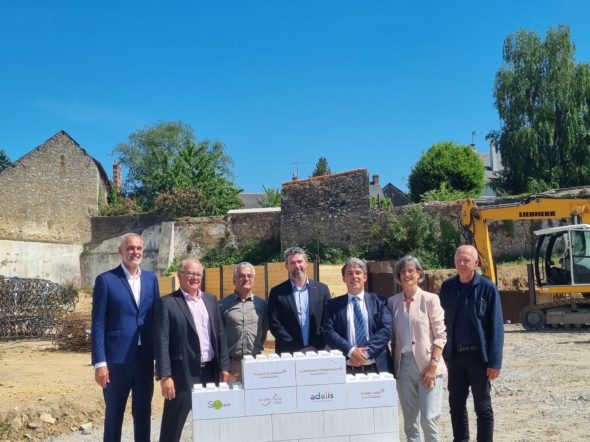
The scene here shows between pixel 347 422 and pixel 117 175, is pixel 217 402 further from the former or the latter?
pixel 117 175

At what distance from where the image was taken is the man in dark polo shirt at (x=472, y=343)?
446 cm

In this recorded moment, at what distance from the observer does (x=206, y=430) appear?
12.9 feet

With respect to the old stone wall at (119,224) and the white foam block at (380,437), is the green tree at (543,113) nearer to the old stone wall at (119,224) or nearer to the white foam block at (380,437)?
the old stone wall at (119,224)

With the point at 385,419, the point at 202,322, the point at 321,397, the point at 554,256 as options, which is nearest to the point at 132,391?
the point at 202,322

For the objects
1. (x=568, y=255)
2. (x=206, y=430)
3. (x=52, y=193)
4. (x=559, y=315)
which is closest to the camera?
(x=206, y=430)

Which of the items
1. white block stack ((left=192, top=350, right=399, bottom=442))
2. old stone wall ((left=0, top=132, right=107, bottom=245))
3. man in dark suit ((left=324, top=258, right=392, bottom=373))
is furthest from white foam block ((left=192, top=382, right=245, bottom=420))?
old stone wall ((left=0, top=132, right=107, bottom=245))

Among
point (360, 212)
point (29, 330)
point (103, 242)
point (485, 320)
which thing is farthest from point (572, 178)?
point (485, 320)

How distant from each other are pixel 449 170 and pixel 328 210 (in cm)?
799

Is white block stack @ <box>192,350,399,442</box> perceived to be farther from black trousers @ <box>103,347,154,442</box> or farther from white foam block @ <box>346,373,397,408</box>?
black trousers @ <box>103,347,154,442</box>

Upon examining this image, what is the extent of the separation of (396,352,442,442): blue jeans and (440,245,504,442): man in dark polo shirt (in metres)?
0.25

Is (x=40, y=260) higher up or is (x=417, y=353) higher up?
(x=40, y=260)

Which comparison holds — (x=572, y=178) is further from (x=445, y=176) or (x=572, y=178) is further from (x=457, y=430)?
(x=457, y=430)

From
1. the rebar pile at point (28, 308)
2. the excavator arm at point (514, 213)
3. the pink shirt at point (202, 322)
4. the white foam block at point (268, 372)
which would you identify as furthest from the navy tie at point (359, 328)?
the rebar pile at point (28, 308)

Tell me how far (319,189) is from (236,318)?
18811mm
